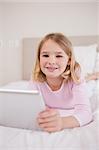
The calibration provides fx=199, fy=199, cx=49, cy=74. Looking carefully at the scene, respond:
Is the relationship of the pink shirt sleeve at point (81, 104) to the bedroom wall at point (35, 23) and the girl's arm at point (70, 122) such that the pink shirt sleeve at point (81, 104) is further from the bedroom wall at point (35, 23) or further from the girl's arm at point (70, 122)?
the bedroom wall at point (35, 23)

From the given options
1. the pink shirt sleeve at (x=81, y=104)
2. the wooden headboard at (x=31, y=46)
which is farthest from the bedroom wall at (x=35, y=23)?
the pink shirt sleeve at (x=81, y=104)

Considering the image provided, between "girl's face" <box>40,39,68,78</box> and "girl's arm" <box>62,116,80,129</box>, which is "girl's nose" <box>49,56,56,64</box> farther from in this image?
"girl's arm" <box>62,116,80,129</box>

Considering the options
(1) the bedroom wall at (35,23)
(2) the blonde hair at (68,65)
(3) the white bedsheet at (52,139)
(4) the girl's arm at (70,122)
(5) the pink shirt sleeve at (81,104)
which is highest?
(1) the bedroom wall at (35,23)

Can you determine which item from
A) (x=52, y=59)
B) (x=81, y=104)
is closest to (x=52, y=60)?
(x=52, y=59)

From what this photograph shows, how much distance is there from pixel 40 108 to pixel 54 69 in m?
0.09

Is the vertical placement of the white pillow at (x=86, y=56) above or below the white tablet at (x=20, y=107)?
above

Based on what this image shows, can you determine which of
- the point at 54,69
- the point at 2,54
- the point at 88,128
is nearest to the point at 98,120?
the point at 88,128

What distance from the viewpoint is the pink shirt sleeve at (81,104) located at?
40cm

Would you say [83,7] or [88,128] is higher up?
[83,7]

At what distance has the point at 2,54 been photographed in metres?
0.44

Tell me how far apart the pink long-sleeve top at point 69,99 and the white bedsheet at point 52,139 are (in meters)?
0.03

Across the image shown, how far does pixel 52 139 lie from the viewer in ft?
1.18

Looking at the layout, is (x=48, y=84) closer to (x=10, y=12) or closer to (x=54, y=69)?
(x=54, y=69)

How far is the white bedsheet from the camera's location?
348 mm
